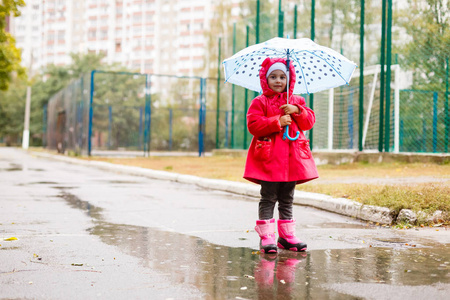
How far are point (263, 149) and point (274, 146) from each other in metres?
0.10

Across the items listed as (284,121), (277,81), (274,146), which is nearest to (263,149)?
(274,146)

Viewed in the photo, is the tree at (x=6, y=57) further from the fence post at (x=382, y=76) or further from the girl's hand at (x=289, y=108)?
the girl's hand at (x=289, y=108)

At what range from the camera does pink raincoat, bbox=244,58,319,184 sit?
475 centimetres

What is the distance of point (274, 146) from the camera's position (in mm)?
4801

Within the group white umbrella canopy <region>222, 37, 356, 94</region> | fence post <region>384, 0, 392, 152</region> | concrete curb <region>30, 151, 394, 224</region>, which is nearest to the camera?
white umbrella canopy <region>222, 37, 356, 94</region>

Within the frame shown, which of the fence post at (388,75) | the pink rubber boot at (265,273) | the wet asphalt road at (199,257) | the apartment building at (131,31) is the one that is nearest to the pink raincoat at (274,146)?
the wet asphalt road at (199,257)

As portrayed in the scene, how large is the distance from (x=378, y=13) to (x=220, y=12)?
30267mm

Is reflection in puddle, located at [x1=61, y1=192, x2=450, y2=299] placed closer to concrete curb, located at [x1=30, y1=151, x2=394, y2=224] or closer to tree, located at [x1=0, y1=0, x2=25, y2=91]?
concrete curb, located at [x1=30, y1=151, x2=394, y2=224]

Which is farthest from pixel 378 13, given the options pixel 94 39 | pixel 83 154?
pixel 94 39

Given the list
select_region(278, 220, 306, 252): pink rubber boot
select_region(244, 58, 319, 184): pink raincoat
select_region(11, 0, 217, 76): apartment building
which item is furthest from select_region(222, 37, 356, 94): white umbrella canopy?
select_region(11, 0, 217, 76): apartment building

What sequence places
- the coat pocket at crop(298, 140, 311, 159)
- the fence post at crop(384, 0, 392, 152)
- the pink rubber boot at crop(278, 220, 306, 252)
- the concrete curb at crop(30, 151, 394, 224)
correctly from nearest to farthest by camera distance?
1. the pink rubber boot at crop(278, 220, 306, 252)
2. the coat pocket at crop(298, 140, 311, 159)
3. the concrete curb at crop(30, 151, 394, 224)
4. the fence post at crop(384, 0, 392, 152)

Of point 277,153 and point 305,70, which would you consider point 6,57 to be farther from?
point 277,153

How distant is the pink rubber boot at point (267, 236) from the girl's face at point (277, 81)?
1.05 m

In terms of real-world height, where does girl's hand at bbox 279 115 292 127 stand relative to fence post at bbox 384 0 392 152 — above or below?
below
